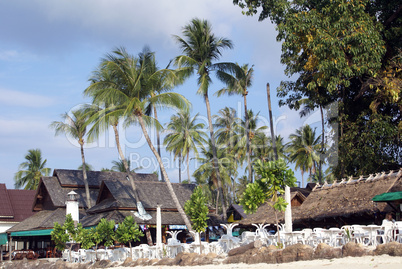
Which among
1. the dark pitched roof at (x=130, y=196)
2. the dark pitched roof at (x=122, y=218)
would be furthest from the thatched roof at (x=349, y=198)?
the dark pitched roof at (x=130, y=196)

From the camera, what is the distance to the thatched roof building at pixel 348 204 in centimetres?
1978

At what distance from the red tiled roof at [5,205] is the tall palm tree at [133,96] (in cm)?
1702

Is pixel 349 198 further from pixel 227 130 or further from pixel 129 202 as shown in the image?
pixel 227 130

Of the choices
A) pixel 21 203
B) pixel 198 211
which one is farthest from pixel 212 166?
pixel 198 211

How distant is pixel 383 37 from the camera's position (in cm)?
2334

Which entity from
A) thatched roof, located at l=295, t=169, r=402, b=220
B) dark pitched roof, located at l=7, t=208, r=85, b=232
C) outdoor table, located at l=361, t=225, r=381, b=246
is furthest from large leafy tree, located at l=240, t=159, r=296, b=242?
dark pitched roof, located at l=7, t=208, r=85, b=232

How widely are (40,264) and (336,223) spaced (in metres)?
15.4

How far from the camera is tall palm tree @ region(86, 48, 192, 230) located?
25.0 metres

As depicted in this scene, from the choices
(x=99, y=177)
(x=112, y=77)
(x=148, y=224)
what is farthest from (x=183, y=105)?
(x=99, y=177)

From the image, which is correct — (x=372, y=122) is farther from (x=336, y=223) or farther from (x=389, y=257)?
(x=389, y=257)

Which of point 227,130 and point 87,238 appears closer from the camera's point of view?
point 87,238

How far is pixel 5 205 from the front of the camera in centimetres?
3909

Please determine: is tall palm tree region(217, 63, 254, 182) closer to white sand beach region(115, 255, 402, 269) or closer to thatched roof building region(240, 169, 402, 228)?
thatched roof building region(240, 169, 402, 228)

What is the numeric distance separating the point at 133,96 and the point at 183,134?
19309 millimetres
